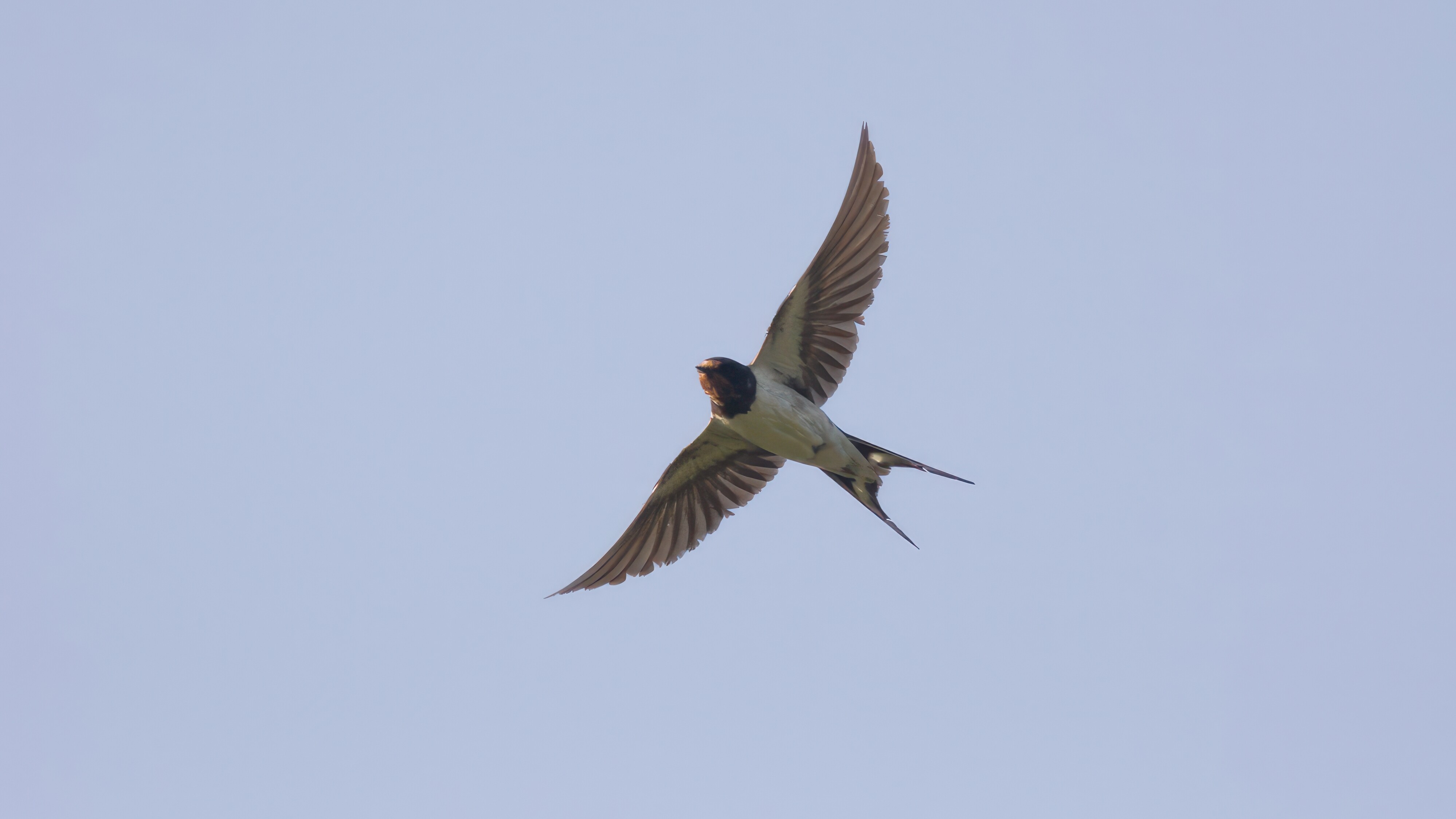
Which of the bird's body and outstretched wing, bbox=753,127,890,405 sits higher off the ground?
outstretched wing, bbox=753,127,890,405

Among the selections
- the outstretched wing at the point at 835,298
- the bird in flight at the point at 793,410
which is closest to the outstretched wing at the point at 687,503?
the bird in flight at the point at 793,410

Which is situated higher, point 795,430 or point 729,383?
point 729,383

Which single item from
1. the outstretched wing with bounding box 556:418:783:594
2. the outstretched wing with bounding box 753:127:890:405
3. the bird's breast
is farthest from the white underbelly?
the outstretched wing with bounding box 556:418:783:594

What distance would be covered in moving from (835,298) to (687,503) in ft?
5.94

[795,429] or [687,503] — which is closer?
[795,429]

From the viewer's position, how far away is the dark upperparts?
8484 millimetres

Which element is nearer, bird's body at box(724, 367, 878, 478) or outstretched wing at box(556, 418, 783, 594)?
bird's body at box(724, 367, 878, 478)

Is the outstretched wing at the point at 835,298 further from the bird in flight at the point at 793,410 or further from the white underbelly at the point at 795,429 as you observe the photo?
the white underbelly at the point at 795,429

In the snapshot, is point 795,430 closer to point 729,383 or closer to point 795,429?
point 795,429

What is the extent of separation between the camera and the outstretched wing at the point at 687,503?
30.8ft

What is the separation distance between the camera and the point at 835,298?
8.73 meters

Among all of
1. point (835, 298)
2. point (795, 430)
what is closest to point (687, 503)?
point (795, 430)

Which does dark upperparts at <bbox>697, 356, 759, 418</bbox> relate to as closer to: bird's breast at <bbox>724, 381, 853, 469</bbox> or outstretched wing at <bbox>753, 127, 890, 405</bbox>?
bird's breast at <bbox>724, 381, 853, 469</bbox>

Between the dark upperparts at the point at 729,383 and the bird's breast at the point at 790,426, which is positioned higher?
the dark upperparts at the point at 729,383
